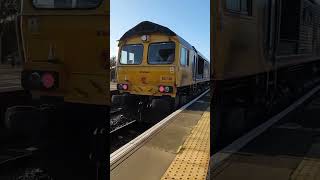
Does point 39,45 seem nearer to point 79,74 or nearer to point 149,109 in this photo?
point 79,74

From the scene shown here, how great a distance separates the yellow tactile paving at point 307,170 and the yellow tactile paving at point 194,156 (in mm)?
544

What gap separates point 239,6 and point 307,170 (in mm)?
959

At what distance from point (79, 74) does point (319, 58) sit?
7.83 ft

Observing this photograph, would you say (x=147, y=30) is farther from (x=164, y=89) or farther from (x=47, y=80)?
(x=164, y=89)

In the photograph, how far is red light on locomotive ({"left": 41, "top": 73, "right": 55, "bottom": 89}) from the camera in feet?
4.41

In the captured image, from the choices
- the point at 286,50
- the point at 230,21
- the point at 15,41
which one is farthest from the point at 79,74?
the point at 286,50

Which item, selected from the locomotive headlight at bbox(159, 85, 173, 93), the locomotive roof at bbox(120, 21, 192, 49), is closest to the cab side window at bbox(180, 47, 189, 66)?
the locomotive headlight at bbox(159, 85, 173, 93)

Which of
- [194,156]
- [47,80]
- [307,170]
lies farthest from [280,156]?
[47,80]

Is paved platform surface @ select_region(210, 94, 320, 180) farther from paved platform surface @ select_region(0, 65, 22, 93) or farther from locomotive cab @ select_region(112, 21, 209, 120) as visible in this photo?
paved platform surface @ select_region(0, 65, 22, 93)

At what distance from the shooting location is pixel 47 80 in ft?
4.42

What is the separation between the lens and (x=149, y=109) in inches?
74.3

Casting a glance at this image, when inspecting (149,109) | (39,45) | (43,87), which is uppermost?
(39,45)

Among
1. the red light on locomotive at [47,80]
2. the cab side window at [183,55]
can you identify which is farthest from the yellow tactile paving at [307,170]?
the red light on locomotive at [47,80]

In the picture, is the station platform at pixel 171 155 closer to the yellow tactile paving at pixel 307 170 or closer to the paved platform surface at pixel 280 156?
the paved platform surface at pixel 280 156
